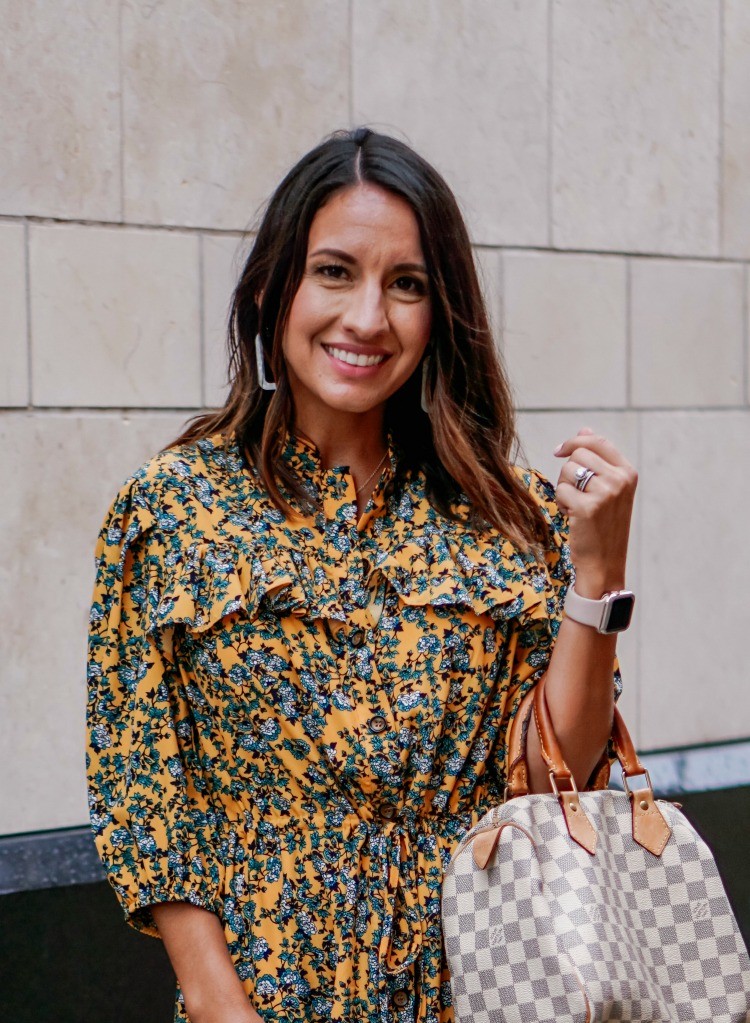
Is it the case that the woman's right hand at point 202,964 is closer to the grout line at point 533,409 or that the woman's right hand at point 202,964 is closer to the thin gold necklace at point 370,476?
the thin gold necklace at point 370,476

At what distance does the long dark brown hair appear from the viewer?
240 cm

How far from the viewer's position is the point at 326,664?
224 centimetres

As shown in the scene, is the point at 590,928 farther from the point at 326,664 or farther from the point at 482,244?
the point at 482,244

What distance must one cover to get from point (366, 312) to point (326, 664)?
2.08 feet

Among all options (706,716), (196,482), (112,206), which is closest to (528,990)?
(196,482)

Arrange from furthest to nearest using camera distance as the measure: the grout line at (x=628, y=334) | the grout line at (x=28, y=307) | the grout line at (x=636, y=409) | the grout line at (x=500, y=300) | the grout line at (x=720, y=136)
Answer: the grout line at (x=720, y=136) → the grout line at (x=628, y=334) → the grout line at (x=636, y=409) → the grout line at (x=500, y=300) → the grout line at (x=28, y=307)

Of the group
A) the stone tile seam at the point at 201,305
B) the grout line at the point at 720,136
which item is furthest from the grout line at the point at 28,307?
the grout line at the point at 720,136

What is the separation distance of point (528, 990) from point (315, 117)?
11.3 ft

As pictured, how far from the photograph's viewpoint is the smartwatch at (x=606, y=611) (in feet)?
7.34

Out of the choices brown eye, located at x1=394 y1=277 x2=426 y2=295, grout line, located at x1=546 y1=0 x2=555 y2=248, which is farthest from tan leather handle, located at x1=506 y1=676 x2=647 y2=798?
grout line, located at x1=546 y1=0 x2=555 y2=248

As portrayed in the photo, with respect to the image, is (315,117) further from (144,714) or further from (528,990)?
(528,990)

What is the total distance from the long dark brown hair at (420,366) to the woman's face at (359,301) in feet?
0.09

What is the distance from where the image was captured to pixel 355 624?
2.29m

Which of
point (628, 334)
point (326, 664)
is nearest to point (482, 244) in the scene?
point (628, 334)
